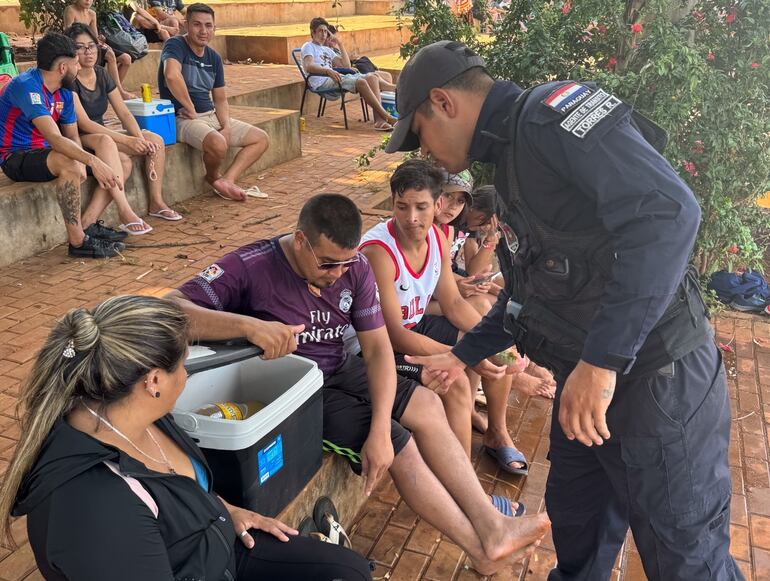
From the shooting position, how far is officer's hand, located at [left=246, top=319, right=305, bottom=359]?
2268mm

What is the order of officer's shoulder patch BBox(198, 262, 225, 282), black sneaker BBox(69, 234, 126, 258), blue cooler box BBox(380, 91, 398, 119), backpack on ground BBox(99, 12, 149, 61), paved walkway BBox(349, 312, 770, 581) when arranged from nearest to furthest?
officer's shoulder patch BBox(198, 262, 225, 282)
paved walkway BBox(349, 312, 770, 581)
black sneaker BBox(69, 234, 126, 258)
backpack on ground BBox(99, 12, 149, 61)
blue cooler box BBox(380, 91, 398, 119)

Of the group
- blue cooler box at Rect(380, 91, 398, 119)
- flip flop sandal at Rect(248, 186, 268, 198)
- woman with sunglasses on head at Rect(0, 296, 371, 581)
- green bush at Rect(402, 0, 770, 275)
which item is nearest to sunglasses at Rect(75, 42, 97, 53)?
flip flop sandal at Rect(248, 186, 268, 198)

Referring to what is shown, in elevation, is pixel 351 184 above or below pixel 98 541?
below

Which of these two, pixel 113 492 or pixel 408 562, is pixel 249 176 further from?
pixel 113 492

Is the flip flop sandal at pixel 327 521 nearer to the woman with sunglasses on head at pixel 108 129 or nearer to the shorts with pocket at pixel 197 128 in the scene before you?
the woman with sunglasses on head at pixel 108 129

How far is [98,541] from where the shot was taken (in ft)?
4.86

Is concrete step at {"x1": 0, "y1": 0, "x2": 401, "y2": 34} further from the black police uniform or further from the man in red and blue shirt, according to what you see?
the black police uniform

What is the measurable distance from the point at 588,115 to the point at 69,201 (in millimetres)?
4479

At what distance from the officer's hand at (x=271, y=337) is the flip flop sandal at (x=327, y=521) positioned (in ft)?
2.16

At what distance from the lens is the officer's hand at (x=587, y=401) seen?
5.44ft

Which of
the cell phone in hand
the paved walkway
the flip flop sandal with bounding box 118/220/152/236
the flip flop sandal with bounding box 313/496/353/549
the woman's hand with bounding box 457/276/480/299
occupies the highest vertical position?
the cell phone in hand

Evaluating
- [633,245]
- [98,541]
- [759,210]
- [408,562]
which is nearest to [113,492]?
[98,541]

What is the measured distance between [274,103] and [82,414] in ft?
30.3

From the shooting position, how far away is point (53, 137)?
4.98 metres
